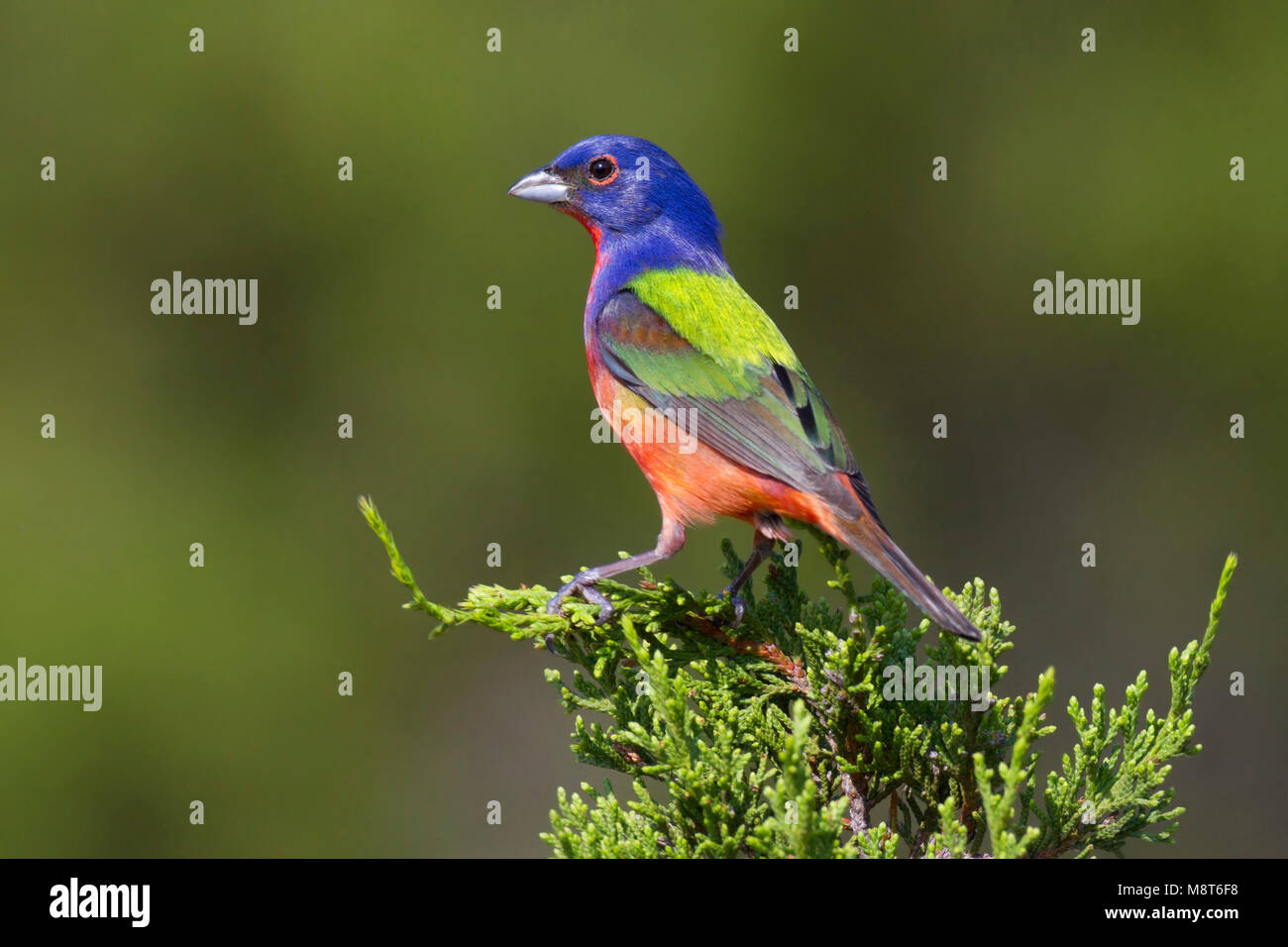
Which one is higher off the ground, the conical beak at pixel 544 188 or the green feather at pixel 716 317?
the conical beak at pixel 544 188

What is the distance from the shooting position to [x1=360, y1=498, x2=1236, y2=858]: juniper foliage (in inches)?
119

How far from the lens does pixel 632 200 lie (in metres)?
5.15

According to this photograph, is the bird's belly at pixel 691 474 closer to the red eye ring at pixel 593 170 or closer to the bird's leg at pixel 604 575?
the bird's leg at pixel 604 575

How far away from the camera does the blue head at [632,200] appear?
16.7ft

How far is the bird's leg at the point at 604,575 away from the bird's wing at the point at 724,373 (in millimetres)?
343

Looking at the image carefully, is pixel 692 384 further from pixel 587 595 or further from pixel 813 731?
pixel 813 731

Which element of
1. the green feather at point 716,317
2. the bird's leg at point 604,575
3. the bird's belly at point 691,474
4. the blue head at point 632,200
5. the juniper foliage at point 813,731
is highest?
the blue head at point 632,200

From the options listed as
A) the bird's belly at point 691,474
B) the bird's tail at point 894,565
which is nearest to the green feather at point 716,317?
the bird's belly at point 691,474

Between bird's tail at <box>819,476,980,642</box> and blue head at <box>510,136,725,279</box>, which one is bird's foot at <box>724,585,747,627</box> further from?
blue head at <box>510,136,725,279</box>

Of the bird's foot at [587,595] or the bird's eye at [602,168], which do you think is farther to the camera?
the bird's eye at [602,168]

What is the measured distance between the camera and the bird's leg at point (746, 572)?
3.67 metres

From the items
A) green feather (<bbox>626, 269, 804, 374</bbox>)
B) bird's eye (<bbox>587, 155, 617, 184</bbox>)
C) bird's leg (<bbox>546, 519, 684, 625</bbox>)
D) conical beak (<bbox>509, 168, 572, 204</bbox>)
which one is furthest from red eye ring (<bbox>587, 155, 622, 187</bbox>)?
bird's leg (<bbox>546, 519, 684, 625</bbox>)

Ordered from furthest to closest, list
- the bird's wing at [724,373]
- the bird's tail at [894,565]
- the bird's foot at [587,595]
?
the bird's wing at [724,373], the bird's foot at [587,595], the bird's tail at [894,565]

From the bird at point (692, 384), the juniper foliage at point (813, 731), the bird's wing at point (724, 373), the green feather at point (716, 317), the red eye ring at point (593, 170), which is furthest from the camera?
the red eye ring at point (593, 170)
